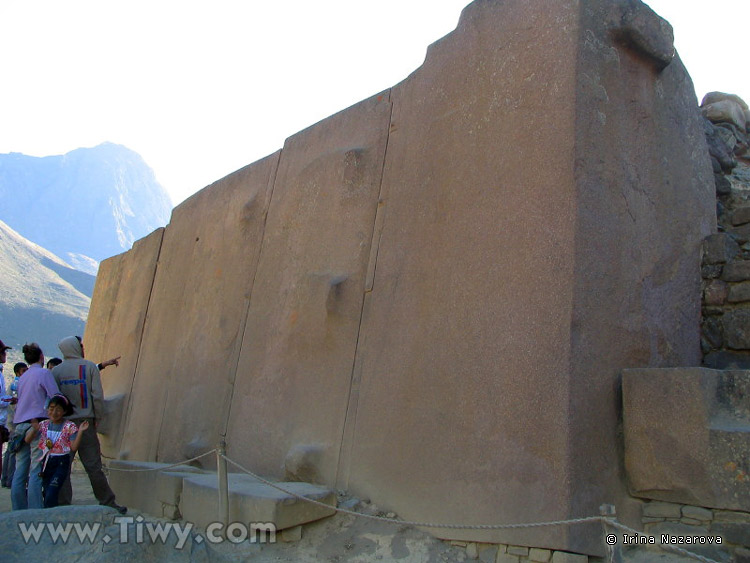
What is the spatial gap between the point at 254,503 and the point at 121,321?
6.89 meters

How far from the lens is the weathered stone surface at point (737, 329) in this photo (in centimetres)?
407

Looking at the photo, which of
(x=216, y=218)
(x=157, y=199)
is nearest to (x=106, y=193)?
(x=157, y=199)

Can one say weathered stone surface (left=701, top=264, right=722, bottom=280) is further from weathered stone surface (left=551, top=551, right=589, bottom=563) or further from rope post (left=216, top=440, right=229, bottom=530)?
rope post (left=216, top=440, right=229, bottom=530)

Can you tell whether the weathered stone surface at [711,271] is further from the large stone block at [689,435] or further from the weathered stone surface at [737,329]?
the large stone block at [689,435]

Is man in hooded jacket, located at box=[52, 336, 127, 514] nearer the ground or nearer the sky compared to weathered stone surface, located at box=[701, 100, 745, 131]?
nearer the ground

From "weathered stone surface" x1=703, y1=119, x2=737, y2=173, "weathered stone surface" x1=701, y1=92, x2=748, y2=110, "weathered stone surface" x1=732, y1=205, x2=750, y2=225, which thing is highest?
"weathered stone surface" x1=701, y1=92, x2=748, y2=110

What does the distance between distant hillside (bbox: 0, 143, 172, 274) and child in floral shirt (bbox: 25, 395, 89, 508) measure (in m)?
78.0

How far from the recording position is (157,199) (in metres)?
109

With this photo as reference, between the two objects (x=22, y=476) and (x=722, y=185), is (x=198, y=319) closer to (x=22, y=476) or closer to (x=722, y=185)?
(x=22, y=476)

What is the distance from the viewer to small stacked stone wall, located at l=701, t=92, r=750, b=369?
4.13 meters

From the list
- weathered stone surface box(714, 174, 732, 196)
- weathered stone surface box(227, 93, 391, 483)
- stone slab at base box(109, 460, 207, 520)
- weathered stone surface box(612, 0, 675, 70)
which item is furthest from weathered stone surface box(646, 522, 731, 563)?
stone slab at base box(109, 460, 207, 520)

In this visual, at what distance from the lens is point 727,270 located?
427 centimetres

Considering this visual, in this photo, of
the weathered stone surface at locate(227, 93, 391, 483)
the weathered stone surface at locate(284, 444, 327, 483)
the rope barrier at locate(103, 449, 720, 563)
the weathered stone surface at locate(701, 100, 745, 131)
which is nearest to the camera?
the rope barrier at locate(103, 449, 720, 563)

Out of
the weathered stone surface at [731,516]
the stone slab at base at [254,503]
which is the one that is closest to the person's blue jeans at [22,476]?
the stone slab at base at [254,503]
